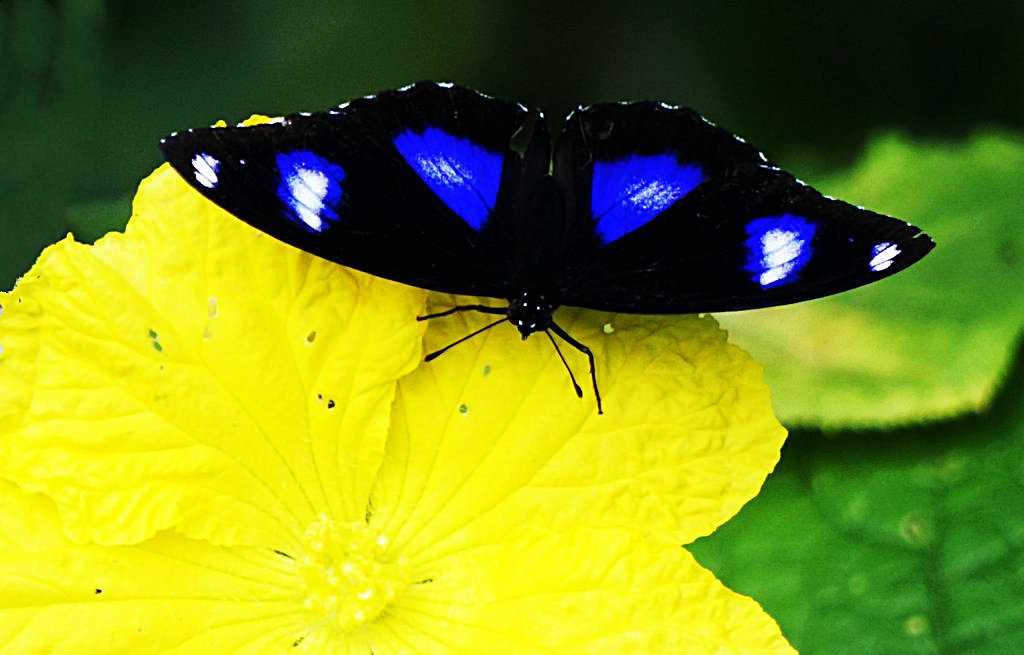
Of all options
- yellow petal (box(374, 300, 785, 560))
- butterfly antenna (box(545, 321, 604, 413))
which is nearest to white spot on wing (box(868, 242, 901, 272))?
yellow petal (box(374, 300, 785, 560))

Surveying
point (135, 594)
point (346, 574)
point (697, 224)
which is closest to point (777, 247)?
point (697, 224)

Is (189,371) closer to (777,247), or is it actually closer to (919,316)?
(777,247)

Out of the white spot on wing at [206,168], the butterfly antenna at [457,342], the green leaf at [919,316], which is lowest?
the green leaf at [919,316]

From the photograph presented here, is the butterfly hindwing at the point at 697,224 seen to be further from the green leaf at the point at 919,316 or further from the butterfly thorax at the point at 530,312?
the green leaf at the point at 919,316

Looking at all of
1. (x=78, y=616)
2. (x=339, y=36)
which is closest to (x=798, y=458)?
(x=78, y=616)

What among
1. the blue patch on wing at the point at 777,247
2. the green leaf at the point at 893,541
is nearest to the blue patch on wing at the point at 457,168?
the blue patch on wing at the point at 777,247

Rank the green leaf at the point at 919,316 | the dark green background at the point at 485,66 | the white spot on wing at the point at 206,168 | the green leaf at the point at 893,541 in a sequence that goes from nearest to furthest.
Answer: the white spot on wing at the point at 206,168, the green leaf at the point at 893,541, the green leaf at the point at 919,316, the dark green background at the point at 485,66
